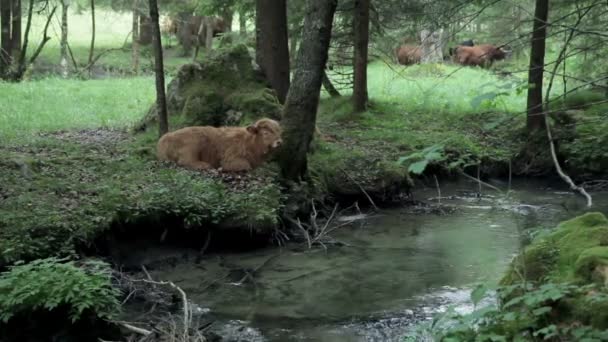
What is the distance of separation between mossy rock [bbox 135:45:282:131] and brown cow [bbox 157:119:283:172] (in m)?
1.82

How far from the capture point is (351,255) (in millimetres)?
10664

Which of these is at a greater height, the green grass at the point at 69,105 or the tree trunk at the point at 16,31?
the tree trunk at the point at 16,31

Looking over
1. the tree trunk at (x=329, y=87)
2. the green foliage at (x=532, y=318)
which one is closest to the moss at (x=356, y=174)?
the tree trunk at (x=329, y=87)

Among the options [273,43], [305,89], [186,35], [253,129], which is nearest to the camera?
[305,89]

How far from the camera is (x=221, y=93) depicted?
14375 mm

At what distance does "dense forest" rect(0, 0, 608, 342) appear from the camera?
6.27 meters

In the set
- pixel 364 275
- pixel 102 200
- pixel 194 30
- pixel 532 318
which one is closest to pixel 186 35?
pixel 194 30

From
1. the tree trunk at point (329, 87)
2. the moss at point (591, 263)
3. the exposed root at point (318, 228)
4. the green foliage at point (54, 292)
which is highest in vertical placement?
the tree trunk at point (329, 87)

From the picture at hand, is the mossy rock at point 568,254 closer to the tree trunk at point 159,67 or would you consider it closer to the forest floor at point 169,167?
the forest floor at point 169,167

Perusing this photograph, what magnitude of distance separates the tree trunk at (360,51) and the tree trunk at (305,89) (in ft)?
21.2

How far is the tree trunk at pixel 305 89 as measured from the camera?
11.1 meters

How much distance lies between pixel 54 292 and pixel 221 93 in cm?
813

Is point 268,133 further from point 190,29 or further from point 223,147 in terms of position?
point 190,29

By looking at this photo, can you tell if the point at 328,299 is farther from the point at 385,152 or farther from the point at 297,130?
the point at 385,152
